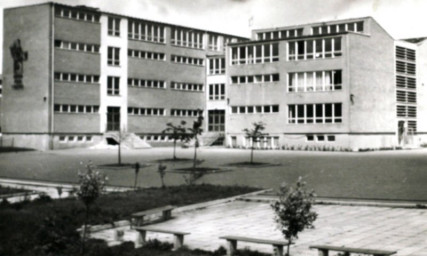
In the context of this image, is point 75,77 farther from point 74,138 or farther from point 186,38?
point 186,38

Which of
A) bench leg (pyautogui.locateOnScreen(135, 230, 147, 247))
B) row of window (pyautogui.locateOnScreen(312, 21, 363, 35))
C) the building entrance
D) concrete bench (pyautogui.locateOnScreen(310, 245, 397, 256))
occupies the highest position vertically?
row of window (pyautogui.locateOnScreen(312, 21, 363, 35))

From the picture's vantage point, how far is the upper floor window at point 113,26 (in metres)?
61.0

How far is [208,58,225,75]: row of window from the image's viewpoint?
6925 cm

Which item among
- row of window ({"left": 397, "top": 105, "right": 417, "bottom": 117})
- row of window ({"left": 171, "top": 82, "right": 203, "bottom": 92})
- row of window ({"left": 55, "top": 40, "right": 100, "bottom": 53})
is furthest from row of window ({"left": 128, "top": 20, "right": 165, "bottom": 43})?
row of window ({"left": 397, "top": 105, "right": 417, "bottom": 117})

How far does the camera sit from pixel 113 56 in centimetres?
6106

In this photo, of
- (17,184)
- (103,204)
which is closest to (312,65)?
(17,184)

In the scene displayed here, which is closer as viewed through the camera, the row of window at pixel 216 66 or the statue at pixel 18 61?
the statue at pixel 18 61

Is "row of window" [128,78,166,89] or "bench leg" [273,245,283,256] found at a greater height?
"row of window" [128,78,166,89]

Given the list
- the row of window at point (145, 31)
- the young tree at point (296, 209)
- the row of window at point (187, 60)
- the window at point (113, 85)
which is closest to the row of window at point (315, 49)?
the row of window at point (187, 60)

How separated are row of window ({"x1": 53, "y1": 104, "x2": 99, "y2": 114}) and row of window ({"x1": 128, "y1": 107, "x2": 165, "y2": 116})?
4.43m

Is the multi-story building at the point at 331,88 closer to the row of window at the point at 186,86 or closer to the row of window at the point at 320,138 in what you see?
the row of window at the point at 320,138

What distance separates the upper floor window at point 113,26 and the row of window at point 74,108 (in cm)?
809

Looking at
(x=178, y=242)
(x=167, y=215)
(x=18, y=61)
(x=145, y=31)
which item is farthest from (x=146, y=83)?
(x=178, y=242)

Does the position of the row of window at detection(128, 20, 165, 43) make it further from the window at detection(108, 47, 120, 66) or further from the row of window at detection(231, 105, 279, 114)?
the row of window at detection(231, 105, 279, 114)
